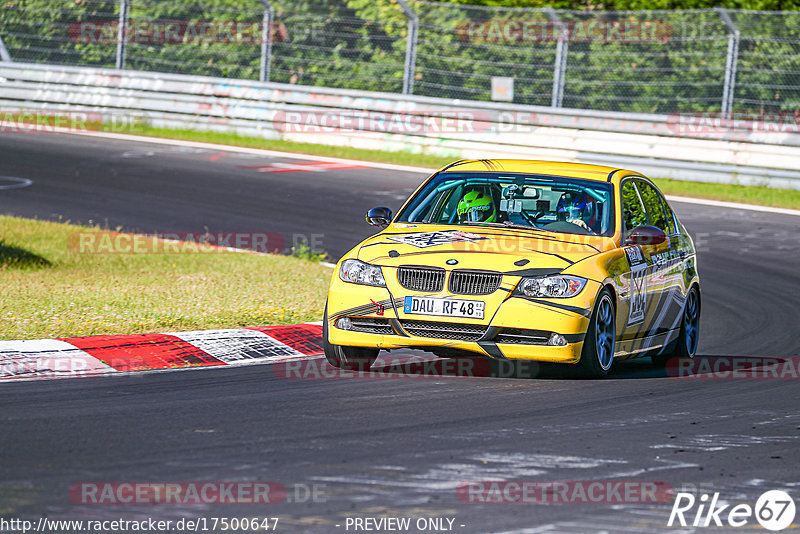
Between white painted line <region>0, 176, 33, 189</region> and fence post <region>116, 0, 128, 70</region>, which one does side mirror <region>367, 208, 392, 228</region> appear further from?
fence post <region>116, 0, 128, 70</region>

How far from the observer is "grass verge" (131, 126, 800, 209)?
20.8m

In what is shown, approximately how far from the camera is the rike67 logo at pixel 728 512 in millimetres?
5391

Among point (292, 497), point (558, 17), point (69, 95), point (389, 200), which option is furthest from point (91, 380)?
point (69, 95)

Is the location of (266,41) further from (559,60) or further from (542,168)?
(542,168)

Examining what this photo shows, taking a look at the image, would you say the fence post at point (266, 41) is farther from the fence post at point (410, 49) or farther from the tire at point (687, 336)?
the tire at point (687, 336)

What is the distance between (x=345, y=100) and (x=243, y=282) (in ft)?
39.6

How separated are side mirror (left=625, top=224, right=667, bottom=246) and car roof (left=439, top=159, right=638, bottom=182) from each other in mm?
604

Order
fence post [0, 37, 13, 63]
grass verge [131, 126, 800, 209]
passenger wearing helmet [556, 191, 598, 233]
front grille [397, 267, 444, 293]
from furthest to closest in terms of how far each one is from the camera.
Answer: fence post [0, 37, 13, 63], grass verge [131, 126, 800, 209], passenger wearing helmet [556, 191, 598, 233], front grille [397, 267, 444, 293]

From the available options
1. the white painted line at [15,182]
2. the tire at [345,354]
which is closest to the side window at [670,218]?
the tire at [345,354]

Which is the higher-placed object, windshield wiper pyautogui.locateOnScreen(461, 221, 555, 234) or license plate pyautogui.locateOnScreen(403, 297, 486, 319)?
windshield wiper pyautogui.locateOnScreen(461, 221, 555, 234)

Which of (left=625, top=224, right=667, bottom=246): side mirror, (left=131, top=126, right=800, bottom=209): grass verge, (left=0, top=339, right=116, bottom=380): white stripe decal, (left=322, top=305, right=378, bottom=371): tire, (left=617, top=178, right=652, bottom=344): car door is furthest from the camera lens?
(left=131, top=126, right=800, bottom=209): grass verge

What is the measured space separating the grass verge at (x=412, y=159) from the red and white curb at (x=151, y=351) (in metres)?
11.9

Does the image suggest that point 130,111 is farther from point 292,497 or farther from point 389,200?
point 292,497

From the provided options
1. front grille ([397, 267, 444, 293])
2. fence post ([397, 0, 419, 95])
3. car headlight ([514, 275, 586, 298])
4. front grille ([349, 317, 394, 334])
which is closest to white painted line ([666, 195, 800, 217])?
fence post ([397, 0, 419, 95])
